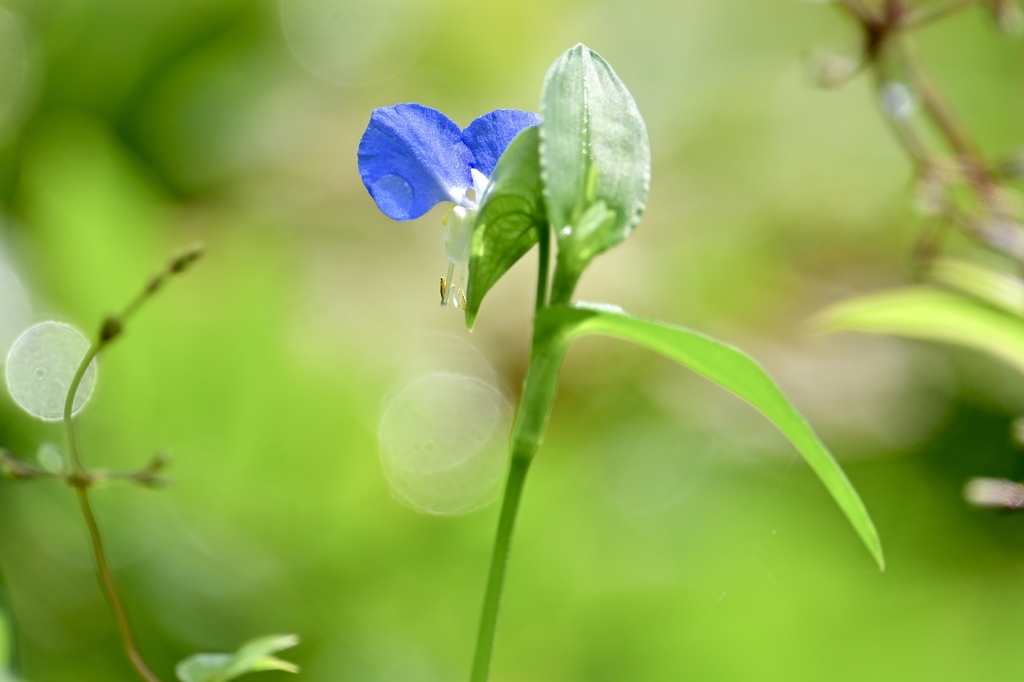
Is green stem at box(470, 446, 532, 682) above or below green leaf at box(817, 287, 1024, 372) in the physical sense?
above

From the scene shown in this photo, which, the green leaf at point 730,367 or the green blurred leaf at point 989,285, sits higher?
the green leaf at point 730,367

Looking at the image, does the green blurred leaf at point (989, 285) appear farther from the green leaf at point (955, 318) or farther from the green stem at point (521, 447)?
the green stem at point (521, 447)

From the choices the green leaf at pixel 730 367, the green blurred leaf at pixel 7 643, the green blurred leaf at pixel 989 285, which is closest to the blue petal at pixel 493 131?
the green leaf at pixel 730 367

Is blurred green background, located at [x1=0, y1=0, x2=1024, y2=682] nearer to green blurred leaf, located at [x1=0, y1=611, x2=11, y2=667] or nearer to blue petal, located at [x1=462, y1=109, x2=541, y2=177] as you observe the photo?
green blurred leaf, located at [x1=0, y1=611, x2=11, y2=667]

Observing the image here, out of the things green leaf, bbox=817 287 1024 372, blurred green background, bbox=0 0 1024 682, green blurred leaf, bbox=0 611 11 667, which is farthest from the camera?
blurred green background, bbox=0 0 1024 682

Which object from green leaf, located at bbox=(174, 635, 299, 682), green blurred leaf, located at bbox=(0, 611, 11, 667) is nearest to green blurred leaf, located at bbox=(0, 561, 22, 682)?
green blurred leaf, located at bbox=(0, 611, 11, 667)

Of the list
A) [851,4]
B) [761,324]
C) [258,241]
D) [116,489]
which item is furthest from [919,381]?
[116,489]

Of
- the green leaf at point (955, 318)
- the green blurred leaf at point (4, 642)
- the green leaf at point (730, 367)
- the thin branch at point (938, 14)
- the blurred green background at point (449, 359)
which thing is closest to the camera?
the green leaf at point (730, 367)

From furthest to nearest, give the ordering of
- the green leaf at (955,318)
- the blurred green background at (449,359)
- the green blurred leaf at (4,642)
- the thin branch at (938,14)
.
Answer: the blurred green background at (449,359) → the thin branch at (938,14) → the green leaf at (955,318) → the green blurred leaf at (4,642)

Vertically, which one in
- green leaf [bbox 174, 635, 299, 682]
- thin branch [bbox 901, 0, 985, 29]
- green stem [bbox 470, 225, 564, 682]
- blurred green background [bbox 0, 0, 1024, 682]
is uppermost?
thin branch [bbox 901, 0, 985, 29]
